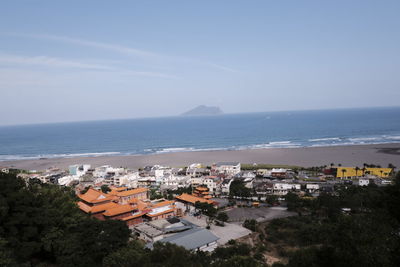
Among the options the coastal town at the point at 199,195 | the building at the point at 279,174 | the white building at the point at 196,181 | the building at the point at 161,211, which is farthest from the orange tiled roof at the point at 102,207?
the building at the point at 279,174

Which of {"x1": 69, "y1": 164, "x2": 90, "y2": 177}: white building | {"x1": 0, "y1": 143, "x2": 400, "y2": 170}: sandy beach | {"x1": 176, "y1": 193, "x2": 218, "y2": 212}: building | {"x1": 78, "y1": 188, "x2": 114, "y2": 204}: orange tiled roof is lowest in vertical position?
{"x1": 176, "y1": 193, "x2": 218, "y2": 212}: building

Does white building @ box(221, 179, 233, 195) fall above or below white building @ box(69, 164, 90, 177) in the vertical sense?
below

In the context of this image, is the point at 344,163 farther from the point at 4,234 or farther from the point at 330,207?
the point at 4,234

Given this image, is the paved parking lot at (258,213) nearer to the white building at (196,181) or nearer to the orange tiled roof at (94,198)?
the white building at (196,181)

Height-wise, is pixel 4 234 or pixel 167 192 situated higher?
pixel 4 234

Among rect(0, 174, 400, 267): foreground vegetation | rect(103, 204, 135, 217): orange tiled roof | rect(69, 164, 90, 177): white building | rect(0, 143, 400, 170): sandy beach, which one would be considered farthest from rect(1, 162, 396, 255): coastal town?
rect(0, 143, 400, 170): sandy beach

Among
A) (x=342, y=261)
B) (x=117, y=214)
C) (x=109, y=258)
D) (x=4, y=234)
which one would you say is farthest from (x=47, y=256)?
(x=342, y=261)

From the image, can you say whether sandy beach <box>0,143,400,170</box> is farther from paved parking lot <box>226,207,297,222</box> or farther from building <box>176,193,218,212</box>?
paved parking lot <box>226,207,297,222</box>

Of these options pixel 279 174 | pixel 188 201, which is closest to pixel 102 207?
pixel 188 201

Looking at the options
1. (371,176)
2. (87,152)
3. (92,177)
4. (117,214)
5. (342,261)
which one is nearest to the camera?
(342,261)
